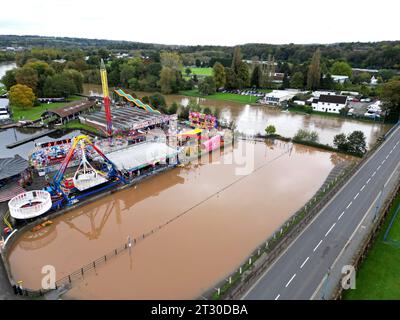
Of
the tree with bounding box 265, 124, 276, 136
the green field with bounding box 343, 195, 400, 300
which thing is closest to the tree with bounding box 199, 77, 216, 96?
the tree with bounding box 265, 124, 276, 136

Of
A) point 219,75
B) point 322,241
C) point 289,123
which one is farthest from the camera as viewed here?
point 219,75

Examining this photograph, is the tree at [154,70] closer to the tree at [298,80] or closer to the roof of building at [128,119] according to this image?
the roof of building at [128,119]

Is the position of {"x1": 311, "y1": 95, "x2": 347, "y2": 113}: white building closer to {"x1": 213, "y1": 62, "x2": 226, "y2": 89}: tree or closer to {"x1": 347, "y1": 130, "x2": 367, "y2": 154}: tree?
{"x1": 347, "y1": 130, "x2": 367, "y2": 154}: tree

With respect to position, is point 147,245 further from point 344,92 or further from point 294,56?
point 294,56

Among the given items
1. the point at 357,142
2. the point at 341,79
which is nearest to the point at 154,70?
the point at 341,79

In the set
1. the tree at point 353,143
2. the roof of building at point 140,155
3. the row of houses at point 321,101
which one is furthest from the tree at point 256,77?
the roof of building at point 140,155

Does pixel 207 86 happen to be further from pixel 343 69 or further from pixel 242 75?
pixel 343 69
